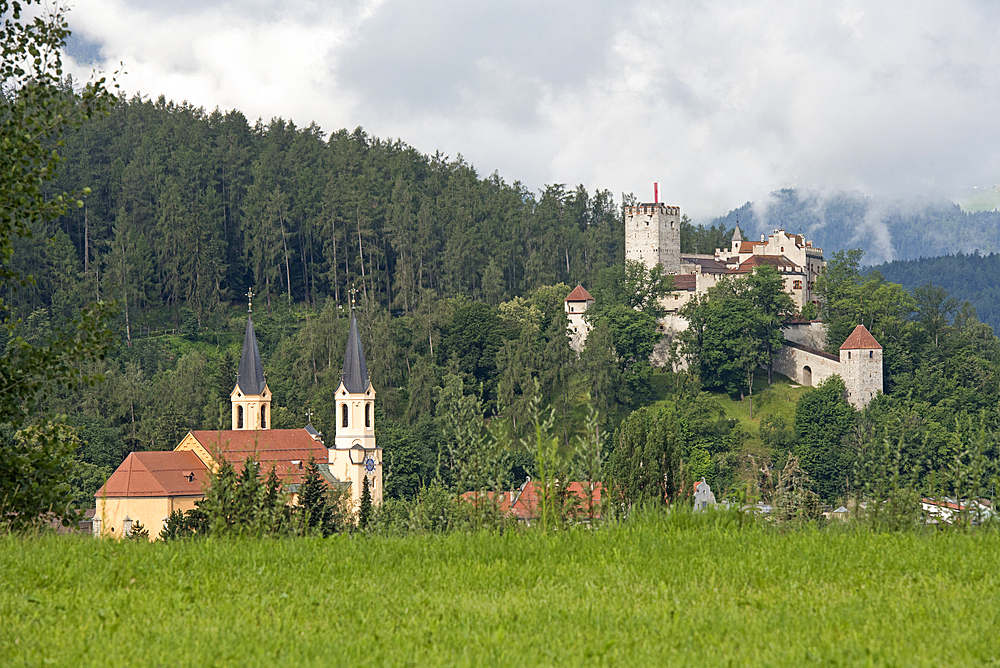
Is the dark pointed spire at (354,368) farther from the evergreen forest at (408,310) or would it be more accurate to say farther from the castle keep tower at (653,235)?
the castle keep tower at (653,235)

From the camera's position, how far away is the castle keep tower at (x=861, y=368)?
220 ft

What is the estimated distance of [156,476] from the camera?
48.4 meters

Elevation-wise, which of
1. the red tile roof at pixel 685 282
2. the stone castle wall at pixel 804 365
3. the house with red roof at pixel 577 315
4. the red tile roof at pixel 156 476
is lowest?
the red tile roof at pixel 156 476

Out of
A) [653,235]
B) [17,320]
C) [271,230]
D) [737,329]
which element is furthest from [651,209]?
[17,320]

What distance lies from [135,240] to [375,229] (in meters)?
17.7

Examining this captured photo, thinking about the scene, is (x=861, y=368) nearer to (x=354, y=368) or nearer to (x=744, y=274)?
(x=744, y=274)

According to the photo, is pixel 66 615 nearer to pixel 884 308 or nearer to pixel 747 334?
pixel 747 334

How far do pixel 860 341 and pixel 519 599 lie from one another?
6551 centimetres

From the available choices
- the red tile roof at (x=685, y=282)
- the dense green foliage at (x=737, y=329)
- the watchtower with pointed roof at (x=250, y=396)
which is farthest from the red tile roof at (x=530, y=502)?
the red tile roof at (x=685, y=282)

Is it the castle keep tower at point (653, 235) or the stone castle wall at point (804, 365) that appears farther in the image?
the castle keep tower at point (653, 235)

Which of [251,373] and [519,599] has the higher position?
[251,373]

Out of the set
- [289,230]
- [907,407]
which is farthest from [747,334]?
[289,230]

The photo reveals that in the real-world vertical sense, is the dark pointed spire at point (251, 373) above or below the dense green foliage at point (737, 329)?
below

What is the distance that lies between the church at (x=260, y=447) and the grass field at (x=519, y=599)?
35.6 meters
